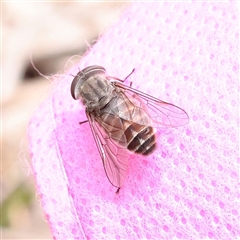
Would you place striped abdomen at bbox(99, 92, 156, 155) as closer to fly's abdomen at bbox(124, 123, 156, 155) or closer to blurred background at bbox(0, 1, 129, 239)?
fly's abdomen at bbox(124, 123, 156, 155)

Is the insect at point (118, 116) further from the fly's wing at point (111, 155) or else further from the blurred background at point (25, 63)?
the blurred background at point (25, 63)

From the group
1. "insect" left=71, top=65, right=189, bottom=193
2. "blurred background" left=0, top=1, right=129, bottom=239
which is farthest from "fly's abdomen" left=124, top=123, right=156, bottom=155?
"blurred background" left=0, top=1, right=129, bottom=239

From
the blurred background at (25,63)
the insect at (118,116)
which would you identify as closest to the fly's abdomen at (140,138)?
the insect at (118,116)

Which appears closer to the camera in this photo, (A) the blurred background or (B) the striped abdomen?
(B) the striped abdomen

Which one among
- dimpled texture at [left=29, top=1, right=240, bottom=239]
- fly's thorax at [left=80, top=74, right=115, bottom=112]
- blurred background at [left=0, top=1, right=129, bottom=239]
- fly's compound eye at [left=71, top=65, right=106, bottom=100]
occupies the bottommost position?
dimpled texture at [left=29, top=1, right=240, bottom=239]

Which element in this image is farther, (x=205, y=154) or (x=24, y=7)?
(x=24, y=7)

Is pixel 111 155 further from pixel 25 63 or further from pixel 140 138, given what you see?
pixel 25 63

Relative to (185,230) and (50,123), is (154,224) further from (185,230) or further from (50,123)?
(50,123)

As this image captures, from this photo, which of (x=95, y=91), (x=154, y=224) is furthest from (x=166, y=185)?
(x=95, y=91)

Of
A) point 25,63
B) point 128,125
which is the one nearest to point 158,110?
point 128,125
